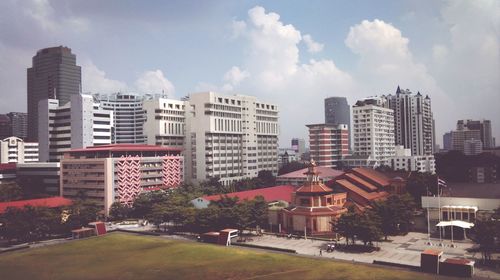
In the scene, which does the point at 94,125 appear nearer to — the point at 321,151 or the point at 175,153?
the point at 175,153

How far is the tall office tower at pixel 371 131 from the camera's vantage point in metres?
185

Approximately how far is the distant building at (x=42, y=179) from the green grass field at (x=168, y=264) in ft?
181

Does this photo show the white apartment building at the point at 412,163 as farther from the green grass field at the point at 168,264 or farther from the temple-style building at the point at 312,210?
the green grass field at the point at 168,264

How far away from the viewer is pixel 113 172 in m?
104

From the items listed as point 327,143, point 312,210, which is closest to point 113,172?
point 312,210

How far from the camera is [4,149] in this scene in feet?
595

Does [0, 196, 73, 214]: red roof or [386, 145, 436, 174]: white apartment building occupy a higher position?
[386, 145, 436, 174]: white apartment building

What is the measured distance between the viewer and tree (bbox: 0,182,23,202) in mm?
107000

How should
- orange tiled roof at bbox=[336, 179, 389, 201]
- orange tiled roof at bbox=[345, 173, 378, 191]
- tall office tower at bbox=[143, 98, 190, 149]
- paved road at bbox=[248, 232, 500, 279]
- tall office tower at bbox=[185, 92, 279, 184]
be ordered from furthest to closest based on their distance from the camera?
1. tall office tower at bbox=[143, 98, 190, 149]
2. tall office tower at bbox=[185, 92, 279, 184]
3. orange tiled roof at bbox=[345, 173, 378, 191]
4. orange tiled roof at bbox=[336, 179, 389, 201]
5. paved road at bbox=[248, 232, 500, 279]

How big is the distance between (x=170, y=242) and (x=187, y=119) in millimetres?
88261

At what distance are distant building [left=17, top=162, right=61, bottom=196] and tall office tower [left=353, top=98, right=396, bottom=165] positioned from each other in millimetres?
118835

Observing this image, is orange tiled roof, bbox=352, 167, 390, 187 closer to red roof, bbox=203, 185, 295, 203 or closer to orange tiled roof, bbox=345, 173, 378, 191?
orange tiled roof, bbox=345, 173, 378, 191

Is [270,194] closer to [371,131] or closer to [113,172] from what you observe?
[113,172]

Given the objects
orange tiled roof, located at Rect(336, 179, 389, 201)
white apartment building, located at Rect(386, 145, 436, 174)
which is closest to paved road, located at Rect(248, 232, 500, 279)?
orange tiled roof, located at Rect(336, 179, 389, 201)
